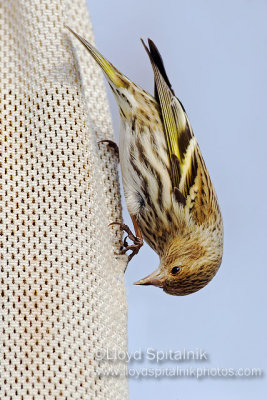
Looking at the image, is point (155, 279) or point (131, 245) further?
point (155, 279)

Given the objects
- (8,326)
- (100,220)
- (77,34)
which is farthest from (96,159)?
(8,326)

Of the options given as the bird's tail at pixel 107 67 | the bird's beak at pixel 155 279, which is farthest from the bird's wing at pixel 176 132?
the bird's beak at pixel 155 279

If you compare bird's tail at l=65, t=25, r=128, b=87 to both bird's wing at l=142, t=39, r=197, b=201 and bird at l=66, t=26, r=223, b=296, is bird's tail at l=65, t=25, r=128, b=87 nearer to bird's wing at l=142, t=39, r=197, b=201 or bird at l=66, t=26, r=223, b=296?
bird at l=66, t=26, r=223, b=296

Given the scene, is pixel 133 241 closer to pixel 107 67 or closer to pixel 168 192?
pixel 168 192

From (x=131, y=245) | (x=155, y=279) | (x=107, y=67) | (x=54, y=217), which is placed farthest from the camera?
(x=155, y=279)

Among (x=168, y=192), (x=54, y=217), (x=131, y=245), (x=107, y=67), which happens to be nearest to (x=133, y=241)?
(x=131, y=245)

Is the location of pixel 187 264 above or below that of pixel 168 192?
below

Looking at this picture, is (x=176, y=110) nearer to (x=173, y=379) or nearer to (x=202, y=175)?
(x=202, y=175)
